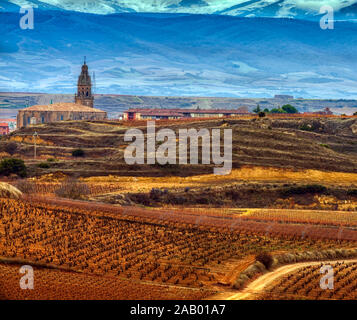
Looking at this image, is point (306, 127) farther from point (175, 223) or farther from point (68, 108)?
point (175, 223)

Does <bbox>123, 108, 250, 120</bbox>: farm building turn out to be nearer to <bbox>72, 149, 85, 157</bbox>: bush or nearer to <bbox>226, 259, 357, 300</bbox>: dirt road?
<bbox>72, 149, 85, 157</bbox>: bush

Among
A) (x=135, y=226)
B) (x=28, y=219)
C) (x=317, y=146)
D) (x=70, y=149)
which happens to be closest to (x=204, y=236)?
(x=135, y=226)

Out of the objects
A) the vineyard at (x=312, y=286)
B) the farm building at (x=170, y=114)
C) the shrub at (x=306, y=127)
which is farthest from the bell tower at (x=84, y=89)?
the vineyard at (x=312, y=286)

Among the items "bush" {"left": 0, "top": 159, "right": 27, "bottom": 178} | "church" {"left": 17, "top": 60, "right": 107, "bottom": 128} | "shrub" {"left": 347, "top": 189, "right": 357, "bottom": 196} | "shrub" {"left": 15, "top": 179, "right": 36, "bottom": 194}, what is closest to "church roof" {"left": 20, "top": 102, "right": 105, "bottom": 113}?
"church" {"left": 17, "top": 60, "right": 107, "bottom": 128}

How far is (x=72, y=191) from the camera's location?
5334 centimetres

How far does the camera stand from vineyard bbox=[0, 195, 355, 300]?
29625 mm

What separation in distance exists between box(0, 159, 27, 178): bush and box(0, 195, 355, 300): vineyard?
28419 millimetres

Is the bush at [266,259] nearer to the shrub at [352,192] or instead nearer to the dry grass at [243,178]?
the dry grass at [243,178]

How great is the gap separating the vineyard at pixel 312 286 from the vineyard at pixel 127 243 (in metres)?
2.62

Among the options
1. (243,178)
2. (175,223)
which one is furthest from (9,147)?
(175,223)

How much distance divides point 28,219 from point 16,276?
987 centimetres

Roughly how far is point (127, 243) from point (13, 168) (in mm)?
38984
